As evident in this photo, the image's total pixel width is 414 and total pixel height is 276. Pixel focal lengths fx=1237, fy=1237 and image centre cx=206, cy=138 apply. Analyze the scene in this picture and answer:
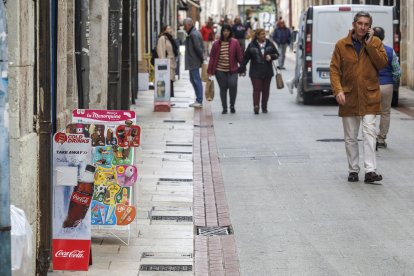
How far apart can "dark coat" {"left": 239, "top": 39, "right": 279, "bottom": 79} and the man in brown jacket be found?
32.7 feet

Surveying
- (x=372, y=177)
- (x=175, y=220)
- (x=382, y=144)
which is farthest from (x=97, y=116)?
(x=382, y=144)

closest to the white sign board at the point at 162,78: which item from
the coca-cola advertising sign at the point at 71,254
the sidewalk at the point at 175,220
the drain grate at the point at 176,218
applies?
the sidewalk at the point at 175,220

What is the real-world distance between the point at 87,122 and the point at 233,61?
1405 centimetres

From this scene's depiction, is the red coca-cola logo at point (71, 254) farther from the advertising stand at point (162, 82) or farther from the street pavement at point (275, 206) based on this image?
the advertising stand at point (162, 82)

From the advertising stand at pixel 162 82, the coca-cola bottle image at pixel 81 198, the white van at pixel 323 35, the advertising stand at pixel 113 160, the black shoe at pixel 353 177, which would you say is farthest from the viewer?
the white van at pixel 323 35

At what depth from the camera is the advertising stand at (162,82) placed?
945 inches

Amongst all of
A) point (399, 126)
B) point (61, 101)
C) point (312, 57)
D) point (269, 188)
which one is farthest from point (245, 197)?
point (312, 57)

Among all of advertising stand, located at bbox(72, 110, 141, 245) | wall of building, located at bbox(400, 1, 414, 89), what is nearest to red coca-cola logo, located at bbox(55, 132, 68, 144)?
advertising stand, located at bbox(72, 110, 141, 245)

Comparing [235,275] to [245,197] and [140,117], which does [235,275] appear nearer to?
[245,197]

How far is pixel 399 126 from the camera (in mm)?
21109

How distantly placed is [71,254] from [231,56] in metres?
15.0

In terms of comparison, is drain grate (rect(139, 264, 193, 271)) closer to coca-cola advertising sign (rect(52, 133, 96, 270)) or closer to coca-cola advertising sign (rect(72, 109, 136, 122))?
coca-cola advertising sign (rect(52, 133, 96, 270))

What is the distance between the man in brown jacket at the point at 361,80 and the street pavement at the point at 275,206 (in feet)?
1.79

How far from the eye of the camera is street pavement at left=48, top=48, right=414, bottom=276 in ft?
31.9
